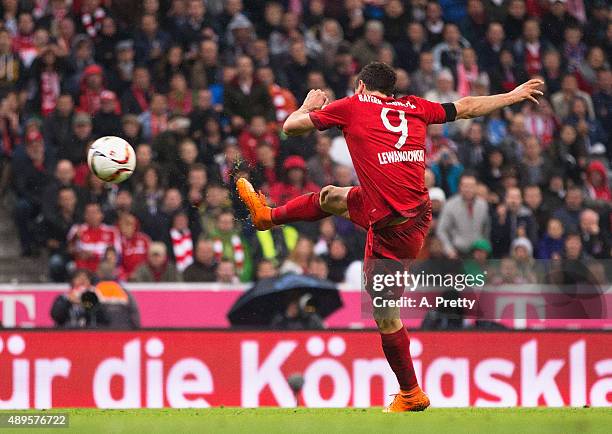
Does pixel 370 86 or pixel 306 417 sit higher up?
pixel 370 86

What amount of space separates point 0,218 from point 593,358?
256 inches

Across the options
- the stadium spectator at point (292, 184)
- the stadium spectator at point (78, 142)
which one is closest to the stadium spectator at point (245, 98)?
the stadium spectator at point (292, 184)

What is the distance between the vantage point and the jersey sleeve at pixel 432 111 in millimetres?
9125

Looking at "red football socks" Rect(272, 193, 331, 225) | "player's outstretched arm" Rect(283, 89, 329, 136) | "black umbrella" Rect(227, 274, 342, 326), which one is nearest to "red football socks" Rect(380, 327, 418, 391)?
"red football socks" Rect(272, 193, 331, 225)

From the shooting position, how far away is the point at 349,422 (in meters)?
8.76

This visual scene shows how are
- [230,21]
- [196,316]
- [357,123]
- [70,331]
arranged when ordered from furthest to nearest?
[230,21] → [196,316] → [70,331] → [357,123]

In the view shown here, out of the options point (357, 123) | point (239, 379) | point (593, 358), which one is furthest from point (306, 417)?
point (593, 358)

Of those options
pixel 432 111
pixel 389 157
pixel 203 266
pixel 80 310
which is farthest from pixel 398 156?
pixel 203 266

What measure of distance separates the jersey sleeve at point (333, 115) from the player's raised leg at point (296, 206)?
0.57m

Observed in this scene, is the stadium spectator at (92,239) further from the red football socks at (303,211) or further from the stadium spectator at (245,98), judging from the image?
the red football socks at (303,211)

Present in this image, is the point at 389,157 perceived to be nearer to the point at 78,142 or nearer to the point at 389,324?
the point at 389,324

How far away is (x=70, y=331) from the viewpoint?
12117 millimetres

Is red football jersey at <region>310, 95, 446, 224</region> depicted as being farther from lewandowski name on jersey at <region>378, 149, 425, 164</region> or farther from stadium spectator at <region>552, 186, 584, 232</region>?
stadium spectator at <region>552, 186, 584, 232</region>

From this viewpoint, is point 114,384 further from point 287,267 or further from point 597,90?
point 597,90
